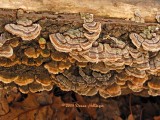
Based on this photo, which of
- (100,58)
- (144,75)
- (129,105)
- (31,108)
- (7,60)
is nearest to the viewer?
(100,58)

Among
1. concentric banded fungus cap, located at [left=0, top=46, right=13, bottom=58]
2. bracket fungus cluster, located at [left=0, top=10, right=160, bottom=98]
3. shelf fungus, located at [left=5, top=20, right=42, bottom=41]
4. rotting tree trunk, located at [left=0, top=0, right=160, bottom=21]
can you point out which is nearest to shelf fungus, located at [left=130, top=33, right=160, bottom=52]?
bracket fungus cluster, located at [left=0, top=10, right=160, bottom=98]

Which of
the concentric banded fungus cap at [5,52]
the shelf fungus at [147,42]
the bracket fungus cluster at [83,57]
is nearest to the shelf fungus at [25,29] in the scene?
the bracket fungus cluster at [83,57]

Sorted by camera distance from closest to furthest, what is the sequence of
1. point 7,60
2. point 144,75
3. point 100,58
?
point 100,58 < point 7,60 < point 144,75

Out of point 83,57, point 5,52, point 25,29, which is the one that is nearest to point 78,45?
point 83,57

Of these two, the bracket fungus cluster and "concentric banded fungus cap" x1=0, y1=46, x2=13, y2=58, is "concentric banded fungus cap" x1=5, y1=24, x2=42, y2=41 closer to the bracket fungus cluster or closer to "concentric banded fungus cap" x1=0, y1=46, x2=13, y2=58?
the bracket fungus cluster

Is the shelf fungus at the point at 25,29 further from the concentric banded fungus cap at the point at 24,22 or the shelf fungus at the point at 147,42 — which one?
the shelf fungus at the point at 147,42

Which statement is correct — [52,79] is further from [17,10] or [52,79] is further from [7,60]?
[17,10]

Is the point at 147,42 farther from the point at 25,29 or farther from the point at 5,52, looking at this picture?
the point at 5,52

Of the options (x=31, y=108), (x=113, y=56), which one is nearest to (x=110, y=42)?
(x=113, y=56)
